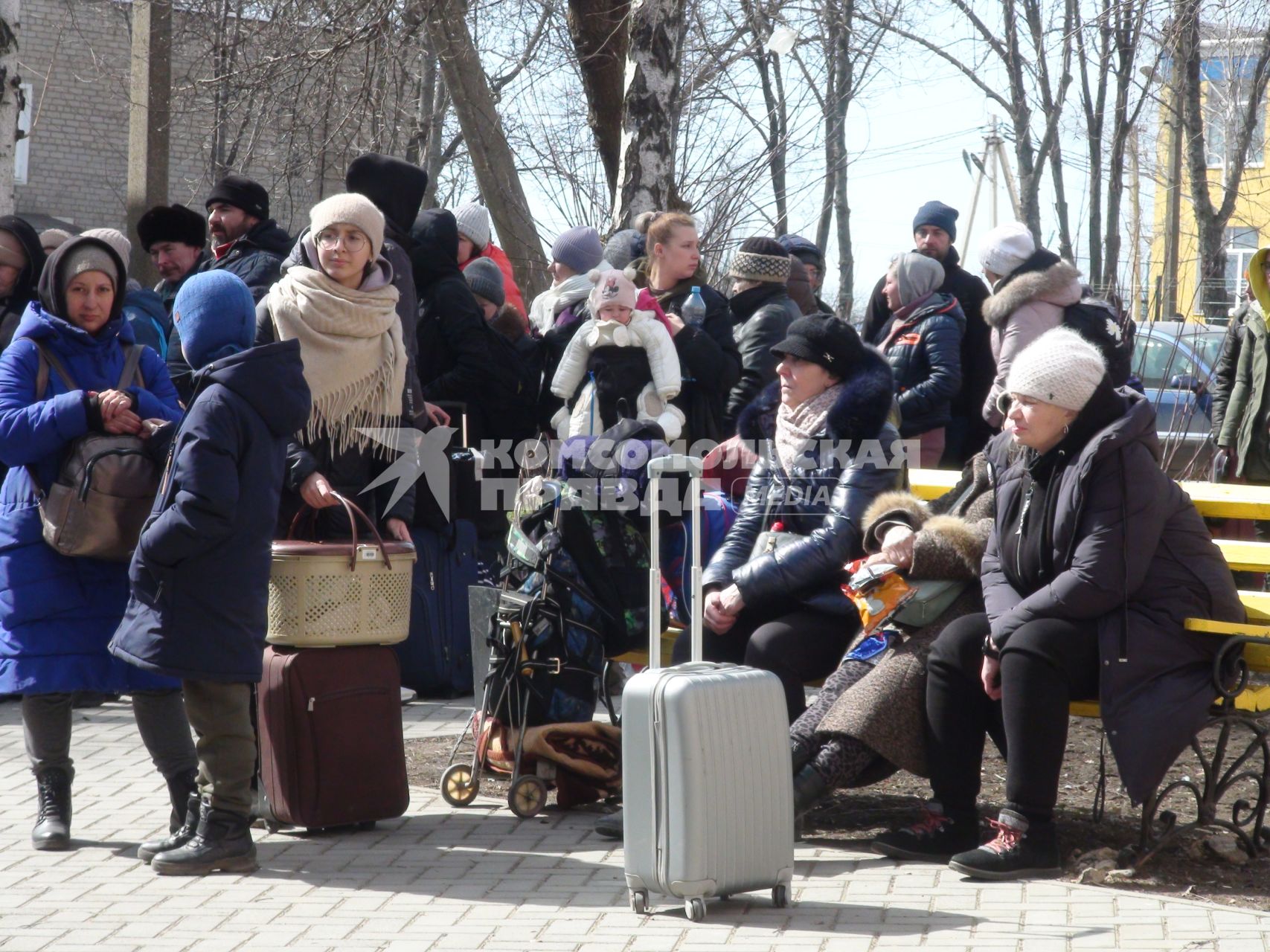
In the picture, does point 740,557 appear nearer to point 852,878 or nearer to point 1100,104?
point 852,878

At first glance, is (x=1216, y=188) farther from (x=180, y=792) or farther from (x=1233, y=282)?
(x=180, y=792)

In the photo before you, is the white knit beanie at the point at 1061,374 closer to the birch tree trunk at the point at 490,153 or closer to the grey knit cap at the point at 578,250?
the grey knit cap at the point at 578,250

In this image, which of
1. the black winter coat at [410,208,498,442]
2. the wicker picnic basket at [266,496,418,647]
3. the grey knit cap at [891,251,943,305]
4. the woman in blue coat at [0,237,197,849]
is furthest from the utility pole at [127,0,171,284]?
the wicker picnic basket at [266,496,418,647]

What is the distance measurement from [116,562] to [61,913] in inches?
44.1

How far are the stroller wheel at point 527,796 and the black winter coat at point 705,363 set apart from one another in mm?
2210

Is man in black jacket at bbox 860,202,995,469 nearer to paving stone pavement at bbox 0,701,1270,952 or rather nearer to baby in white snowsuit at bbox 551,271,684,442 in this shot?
baby in white snowsuit at bbox 551,271,684,442

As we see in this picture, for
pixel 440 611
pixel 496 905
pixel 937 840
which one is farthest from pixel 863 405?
pixel 440 611

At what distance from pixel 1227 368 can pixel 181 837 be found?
6038mm

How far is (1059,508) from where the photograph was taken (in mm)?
4730

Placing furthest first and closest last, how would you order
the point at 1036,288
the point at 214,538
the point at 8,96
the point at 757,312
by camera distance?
the point at 8,96
the point at 757,312
the point at 1036,288
the point at 214,538

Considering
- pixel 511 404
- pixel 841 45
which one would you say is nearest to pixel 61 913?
pixel 511 404

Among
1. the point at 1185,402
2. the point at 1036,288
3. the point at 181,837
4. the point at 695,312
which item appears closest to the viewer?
the point at 181,837

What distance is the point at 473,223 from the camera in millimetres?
8312

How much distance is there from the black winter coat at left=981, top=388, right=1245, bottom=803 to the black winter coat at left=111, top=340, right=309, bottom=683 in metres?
2.15
